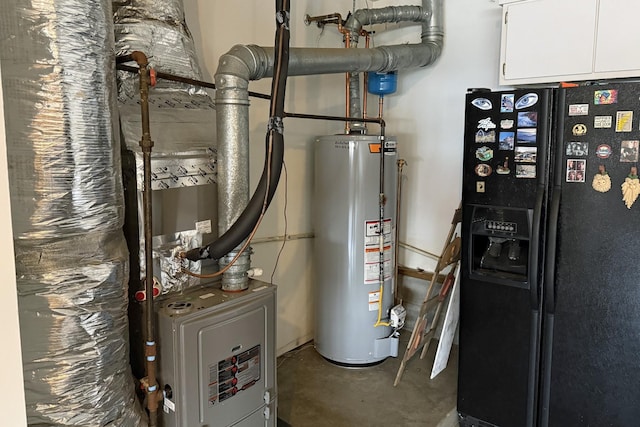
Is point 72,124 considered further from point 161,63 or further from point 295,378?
point 295,378

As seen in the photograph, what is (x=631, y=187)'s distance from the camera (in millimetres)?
1912

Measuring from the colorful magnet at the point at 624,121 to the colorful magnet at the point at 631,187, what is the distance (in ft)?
0.52

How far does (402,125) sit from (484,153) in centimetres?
147

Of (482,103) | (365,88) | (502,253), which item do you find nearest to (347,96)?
(365,88)

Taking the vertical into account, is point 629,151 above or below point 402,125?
below

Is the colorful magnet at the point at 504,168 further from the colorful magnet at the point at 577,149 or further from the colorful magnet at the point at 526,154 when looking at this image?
the colorful magnet at the point at 577,149

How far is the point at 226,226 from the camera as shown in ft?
6.26

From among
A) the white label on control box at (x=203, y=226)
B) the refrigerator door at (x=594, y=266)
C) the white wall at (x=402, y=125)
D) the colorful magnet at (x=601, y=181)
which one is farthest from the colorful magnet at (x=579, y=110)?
the white label on control box at (x=203, y=226)

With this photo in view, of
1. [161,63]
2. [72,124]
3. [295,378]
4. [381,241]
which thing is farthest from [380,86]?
[72,124]

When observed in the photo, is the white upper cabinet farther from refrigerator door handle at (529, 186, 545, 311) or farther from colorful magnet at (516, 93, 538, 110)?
refrigerator door handle at (529, 186, 545, 311)

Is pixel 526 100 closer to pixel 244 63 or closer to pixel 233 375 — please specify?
pixel 244 63

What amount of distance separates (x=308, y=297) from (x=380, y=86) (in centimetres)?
158

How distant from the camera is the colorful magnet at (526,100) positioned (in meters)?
2.08

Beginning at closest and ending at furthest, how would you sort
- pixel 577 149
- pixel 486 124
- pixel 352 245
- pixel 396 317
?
pixel 577 149
pixel 486 124
pixel 352 245
pixel 396 317
